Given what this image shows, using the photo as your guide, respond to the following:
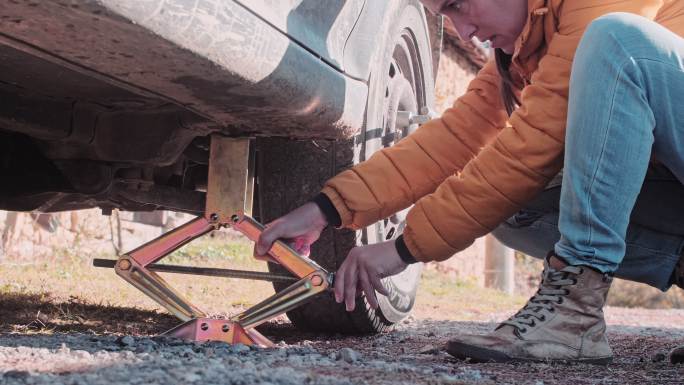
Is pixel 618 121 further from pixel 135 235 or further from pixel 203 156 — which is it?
pixel 135 235

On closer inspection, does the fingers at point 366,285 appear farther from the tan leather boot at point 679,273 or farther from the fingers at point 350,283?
the tan leather boot at point 679,273

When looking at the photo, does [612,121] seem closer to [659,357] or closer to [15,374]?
[659,357]

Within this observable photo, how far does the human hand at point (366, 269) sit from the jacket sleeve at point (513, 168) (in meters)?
0.06

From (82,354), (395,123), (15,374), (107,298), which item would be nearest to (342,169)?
(395,123)

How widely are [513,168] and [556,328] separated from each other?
14.6 inches

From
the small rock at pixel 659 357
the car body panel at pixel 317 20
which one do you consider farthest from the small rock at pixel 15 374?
the small rock at pixel 659 357

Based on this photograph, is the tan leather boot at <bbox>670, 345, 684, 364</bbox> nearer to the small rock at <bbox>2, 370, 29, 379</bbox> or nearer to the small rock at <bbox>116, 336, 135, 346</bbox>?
the small rock at <bbox>116, 336, 135, 346</bbox>

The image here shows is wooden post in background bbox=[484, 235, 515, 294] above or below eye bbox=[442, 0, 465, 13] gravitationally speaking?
below

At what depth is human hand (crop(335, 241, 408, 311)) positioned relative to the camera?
1.95 meters

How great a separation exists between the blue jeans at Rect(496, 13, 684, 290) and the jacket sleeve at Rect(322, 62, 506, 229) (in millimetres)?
517

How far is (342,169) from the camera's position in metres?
2.28

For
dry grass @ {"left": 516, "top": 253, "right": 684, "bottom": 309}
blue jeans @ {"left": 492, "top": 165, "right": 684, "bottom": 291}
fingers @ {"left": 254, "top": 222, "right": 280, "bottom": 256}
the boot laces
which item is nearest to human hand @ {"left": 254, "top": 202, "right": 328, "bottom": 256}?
fingers @ {"left": 254, "top": 222, "right": 280, "bottom": 256}

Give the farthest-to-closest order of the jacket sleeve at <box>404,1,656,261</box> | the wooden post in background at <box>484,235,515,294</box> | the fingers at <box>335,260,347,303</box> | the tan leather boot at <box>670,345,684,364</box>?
the wooden post in background at <box>484,235,515,294</box> → the tan leather boot at <box>670,345,684,364</box> → the fingers at <box>335,260,347,303</box> → the jacket sleeve at <box>404,1,656,261</box>

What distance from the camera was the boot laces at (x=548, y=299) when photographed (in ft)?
5.88
